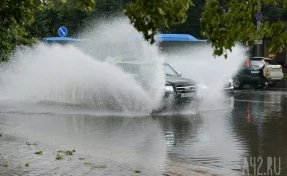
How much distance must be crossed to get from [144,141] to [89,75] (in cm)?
640

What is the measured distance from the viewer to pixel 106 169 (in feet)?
25.0

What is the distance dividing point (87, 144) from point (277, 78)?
18103 millimetres

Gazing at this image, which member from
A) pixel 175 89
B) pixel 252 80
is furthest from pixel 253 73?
pixel 175 89

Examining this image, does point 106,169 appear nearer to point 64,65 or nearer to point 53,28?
point 64,65

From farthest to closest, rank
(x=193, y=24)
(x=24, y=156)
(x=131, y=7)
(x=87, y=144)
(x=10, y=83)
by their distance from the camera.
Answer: (x=193, y=24) < (x=10, y=83) < (x=87, y=144) < (x=24, y=156) < (x=131, y=7)

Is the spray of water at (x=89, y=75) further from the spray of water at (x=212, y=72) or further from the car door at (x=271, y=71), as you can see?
the car door at (x=271, y=71)

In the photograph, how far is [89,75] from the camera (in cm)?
1642

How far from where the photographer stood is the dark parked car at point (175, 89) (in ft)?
49.8

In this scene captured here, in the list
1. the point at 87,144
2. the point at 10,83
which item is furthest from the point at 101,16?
the point at 87,144

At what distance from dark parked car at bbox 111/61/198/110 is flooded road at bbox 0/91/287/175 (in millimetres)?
581

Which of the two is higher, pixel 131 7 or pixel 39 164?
pixel 131 7

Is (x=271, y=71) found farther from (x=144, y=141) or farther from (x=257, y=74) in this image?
(x=144, y=141)

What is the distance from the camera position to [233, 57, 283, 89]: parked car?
25906 millimetres

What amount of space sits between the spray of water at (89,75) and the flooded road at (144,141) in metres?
0.81
